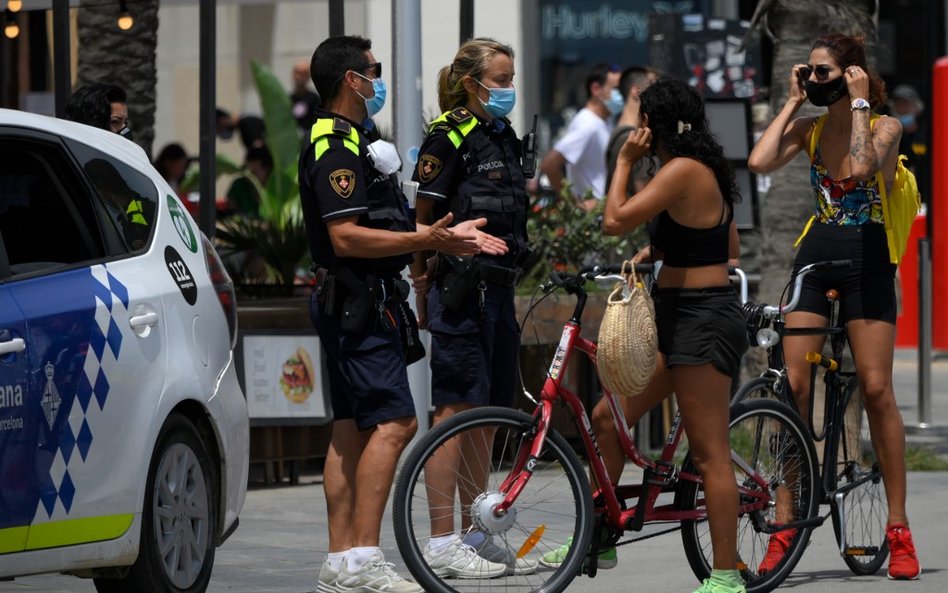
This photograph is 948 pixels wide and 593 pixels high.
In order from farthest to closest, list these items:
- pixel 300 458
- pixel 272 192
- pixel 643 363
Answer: pixel 272 192 < pixel 300 458 < pixel 643 363

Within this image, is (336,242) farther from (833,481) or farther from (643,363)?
(833,481)

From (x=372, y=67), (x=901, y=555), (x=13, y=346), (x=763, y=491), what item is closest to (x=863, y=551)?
(x=901, y=555)

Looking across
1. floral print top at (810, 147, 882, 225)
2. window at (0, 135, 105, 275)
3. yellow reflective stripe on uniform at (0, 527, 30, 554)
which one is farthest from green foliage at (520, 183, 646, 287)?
yellow reflective stripe on uniform at (0, 527, 30, 554)

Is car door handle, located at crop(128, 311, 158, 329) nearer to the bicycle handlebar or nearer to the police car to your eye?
the police car

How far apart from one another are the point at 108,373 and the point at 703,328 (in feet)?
6.10

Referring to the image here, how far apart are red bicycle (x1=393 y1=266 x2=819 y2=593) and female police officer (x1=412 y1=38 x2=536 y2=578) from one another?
56 cm

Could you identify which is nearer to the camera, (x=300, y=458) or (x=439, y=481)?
(x=439, y=481)

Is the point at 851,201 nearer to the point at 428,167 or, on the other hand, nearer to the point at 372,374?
the point at 428,167

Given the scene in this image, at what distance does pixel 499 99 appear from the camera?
6977 millimetres

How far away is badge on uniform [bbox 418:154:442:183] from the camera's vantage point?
274 inches

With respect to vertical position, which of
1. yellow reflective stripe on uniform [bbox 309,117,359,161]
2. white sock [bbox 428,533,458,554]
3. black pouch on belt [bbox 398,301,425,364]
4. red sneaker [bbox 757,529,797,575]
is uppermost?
yellow reflective stripe on uniform [bbox 309,117,359,161]

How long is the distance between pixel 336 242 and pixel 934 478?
457 centimetres

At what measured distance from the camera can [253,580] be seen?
7.11m

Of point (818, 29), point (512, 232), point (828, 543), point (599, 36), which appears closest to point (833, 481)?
point (828, 543)
